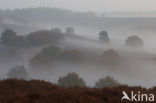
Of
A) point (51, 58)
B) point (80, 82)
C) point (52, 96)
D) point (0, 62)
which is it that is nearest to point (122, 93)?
point (52, 96)

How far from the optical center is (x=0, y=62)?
10381 cm

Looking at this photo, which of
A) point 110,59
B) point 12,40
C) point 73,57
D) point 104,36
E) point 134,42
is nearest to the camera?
point 110,59

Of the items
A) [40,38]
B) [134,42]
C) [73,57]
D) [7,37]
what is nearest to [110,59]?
[73,57]

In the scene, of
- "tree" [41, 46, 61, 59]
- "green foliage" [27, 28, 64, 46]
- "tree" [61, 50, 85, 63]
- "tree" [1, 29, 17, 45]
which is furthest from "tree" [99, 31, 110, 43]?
"tree" [1, 29, 17, 45]

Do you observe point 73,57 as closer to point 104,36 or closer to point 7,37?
point 7,37

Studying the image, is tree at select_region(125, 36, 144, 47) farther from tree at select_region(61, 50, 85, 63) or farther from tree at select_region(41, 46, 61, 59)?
tree at select_region(41, 46, 61, 59)

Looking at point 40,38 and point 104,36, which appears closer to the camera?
point 40,38

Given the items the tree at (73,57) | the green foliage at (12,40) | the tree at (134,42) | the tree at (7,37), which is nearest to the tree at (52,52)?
the tree at (73,57)

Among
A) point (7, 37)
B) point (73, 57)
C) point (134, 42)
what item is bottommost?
point (73, 57)

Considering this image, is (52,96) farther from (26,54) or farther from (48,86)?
(26,54)

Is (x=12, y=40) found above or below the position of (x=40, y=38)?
below

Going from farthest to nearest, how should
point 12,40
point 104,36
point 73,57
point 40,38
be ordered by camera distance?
point 104,36 < point 40,38 < point 12,40 < point 73,57

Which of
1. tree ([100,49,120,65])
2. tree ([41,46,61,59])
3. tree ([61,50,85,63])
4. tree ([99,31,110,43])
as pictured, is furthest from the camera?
tree ([99,31,110,43])

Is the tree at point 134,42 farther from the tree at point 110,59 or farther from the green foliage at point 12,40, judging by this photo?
the green foliage at point 12,40
